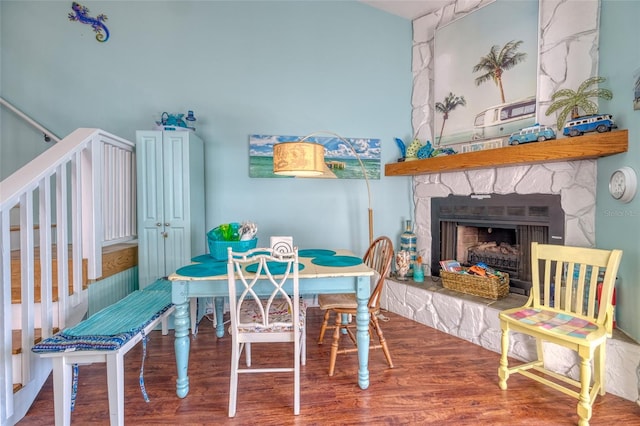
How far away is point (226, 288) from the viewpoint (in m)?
1.86

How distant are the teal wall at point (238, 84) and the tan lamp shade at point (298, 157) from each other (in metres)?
1.40

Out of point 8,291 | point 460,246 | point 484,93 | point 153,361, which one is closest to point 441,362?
point 460,246

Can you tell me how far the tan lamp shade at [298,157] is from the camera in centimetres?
187

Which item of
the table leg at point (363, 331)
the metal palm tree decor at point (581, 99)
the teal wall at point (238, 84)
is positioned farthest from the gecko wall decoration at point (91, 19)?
the metal palm tree decor at point (581, 99)

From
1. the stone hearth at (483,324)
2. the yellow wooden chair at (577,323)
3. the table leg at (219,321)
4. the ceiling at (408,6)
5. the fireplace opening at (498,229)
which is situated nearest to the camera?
the yellow wooden chair at (577,323)

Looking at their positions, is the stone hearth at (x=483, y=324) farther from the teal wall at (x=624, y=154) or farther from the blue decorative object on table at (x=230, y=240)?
the blue decorative object on table at (x=230, y=240)

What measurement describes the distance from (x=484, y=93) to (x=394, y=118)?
946 millimetres

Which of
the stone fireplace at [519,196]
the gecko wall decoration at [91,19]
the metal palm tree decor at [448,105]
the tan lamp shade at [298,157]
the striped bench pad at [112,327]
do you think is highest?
the gecko wall decoration at [91,19]

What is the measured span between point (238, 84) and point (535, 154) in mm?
2829

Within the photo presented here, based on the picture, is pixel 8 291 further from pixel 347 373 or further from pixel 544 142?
pixel 544 142

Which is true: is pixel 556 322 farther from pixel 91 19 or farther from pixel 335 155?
pixel 91 19

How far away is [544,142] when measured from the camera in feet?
7.13

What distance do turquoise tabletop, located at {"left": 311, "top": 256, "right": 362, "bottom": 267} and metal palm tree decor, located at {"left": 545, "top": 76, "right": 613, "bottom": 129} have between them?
176 cm

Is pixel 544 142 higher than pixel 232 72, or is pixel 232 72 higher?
pixel 232 72
